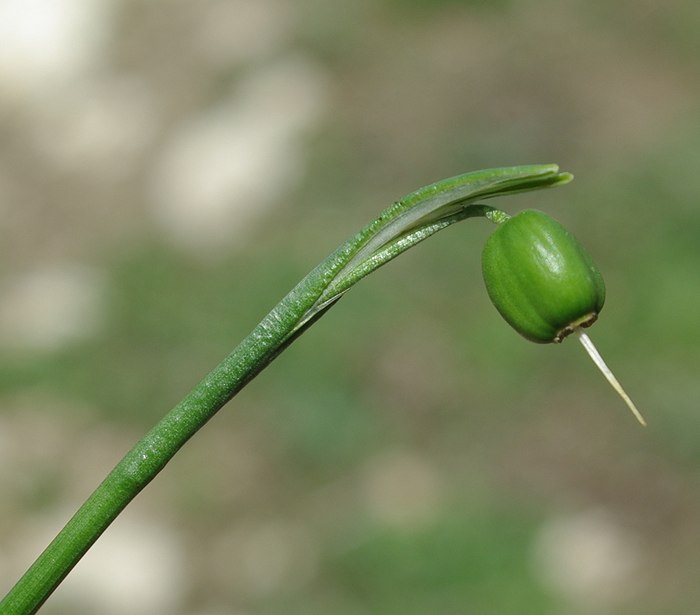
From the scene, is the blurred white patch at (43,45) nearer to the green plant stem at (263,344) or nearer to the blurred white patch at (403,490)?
the blurred white patch at (403,490)

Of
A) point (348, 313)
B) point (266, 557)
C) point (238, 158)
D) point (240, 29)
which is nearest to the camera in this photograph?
point (266, 557)

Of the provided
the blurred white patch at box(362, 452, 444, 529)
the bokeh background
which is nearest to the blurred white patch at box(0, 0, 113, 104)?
the bokeh background

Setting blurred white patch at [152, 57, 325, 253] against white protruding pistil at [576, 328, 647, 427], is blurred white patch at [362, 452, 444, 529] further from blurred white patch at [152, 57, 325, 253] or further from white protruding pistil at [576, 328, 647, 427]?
white protruding pistil at [576, 328, 647, 427]

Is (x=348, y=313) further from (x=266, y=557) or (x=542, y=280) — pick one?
(x=542, y=280)

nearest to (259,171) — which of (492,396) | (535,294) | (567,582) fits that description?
(492,396)

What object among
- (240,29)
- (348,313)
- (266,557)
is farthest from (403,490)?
(240,29)
